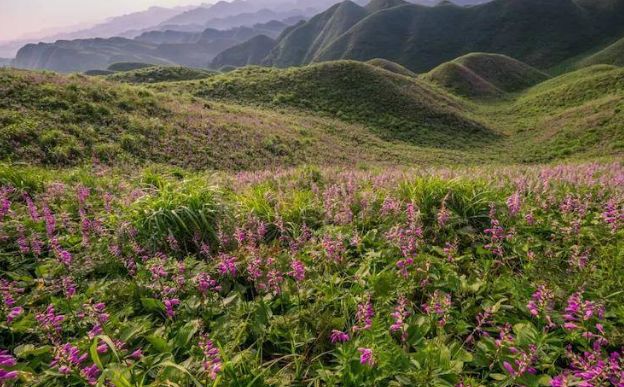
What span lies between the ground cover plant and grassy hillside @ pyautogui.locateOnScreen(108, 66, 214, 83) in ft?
183

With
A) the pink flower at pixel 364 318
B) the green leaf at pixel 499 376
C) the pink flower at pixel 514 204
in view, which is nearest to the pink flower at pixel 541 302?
the green leaf at pixel 499 376

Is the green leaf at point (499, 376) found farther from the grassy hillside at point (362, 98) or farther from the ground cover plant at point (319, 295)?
the grassy hillside at point (362, 98)

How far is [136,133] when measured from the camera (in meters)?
18.5

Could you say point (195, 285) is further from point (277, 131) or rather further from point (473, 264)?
point (277, 131)

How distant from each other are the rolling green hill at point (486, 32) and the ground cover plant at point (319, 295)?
5996 inches

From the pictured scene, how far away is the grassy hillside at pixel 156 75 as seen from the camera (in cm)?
5359

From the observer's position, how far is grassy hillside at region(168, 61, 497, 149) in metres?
40.8

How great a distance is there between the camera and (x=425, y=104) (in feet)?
155

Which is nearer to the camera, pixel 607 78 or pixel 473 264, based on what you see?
pixel 473 264

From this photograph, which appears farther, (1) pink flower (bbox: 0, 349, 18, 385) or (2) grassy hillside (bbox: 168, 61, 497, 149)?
(2) grassy hillside (bbox: 168, 61, 497, 149)

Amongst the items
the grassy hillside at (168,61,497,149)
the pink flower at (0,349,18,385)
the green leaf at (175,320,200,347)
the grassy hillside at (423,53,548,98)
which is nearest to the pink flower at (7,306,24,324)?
the pink flower at (0,349,18,385)

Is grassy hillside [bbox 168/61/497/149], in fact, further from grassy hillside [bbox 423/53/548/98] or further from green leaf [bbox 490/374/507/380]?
green leaf [bbox 490/374/507/380]

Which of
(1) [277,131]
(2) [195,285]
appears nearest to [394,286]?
(2) [195,285]

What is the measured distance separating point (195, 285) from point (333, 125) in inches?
1399
